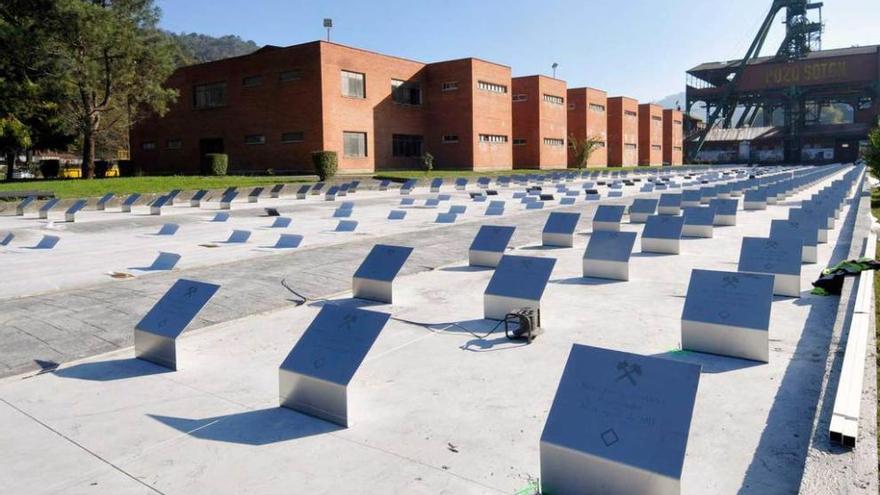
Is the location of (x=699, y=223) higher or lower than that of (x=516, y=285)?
higher

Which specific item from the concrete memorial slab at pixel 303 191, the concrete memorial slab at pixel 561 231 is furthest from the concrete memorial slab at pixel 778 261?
the concrete memorial slab at pixel 303 191

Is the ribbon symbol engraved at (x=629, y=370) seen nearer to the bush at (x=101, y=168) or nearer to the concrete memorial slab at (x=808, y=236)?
the concrete memorial slab at (x=808, y=236)

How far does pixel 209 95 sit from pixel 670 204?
46.8 meters

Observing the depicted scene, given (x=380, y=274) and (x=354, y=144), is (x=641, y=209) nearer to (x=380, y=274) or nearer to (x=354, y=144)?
(x=380, y=274)

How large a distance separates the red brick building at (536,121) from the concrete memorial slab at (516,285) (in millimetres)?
61688

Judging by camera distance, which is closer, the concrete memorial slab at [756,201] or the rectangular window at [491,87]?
the concrete memorial slab at [756,201]

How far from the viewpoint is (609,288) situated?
10.0 meters

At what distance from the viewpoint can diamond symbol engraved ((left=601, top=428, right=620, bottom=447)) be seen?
375 cm

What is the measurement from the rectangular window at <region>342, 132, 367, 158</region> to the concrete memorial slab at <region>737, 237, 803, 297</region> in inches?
1696

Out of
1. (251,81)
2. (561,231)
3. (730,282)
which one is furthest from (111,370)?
(251,81)

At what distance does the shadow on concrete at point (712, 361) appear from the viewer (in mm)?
6141

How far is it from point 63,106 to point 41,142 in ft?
37.0

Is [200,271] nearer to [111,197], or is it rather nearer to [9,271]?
[9,271]

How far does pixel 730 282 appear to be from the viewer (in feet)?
21.7
